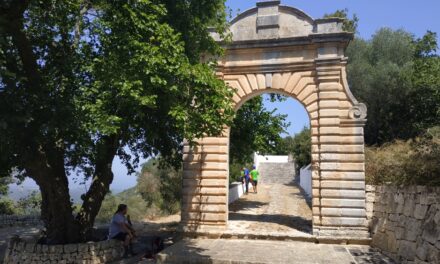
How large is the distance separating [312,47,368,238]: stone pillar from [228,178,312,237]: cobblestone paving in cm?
101

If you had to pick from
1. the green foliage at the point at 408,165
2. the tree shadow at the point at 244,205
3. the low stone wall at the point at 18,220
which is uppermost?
the green foliage at the point at 408,165

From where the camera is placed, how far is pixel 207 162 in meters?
12.3

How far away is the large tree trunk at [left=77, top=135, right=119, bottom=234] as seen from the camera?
1105 cm

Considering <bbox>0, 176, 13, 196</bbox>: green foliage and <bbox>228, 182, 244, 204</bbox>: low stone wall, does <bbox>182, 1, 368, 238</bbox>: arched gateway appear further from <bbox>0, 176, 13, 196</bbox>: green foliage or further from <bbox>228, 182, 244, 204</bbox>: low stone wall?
<bbox>0, 176, 13, 196</bbox>: green foliage

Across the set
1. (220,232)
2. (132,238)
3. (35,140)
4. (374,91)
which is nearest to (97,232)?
(132,238)

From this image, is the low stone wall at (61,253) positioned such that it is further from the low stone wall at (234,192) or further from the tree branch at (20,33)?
the low stone wall at (234,192)

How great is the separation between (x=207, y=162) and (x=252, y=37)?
418cm

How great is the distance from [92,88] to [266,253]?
558 cm

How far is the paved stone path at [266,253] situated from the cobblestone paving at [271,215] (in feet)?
2.89

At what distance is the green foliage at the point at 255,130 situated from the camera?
54.2ft

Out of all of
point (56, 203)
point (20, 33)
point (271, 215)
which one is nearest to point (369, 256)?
point (271, 215)

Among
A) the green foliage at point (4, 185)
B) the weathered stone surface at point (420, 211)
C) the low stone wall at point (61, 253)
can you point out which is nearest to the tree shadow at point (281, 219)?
the weathered stone surface at point (420, 211)

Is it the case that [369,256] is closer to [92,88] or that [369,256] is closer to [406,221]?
[406,221]

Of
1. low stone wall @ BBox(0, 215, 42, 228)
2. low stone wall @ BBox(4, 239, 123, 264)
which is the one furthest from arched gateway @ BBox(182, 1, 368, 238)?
low stone wall @ BBox(0, 215, 42, 228)
